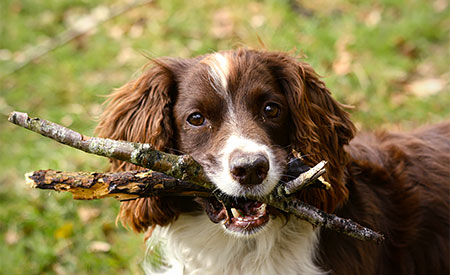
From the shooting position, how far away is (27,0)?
9250 mm

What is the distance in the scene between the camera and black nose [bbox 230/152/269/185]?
3004mm

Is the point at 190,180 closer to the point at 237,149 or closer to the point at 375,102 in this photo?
the point at 237,149

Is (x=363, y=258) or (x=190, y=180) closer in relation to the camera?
(x=190, y=180)

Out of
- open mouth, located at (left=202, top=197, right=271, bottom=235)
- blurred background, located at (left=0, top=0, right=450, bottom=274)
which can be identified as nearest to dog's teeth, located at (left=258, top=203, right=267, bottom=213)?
open mouth, located at (left=202, top=197, right=271, bottom=235)

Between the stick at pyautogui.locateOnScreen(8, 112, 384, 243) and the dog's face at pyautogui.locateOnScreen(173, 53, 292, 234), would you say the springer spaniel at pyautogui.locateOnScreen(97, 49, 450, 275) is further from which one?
the stick at pyautogui.locateOnScreen(8, 112, 384, 243)

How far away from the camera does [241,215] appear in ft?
11.0

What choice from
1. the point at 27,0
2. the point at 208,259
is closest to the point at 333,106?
the point at 208,259

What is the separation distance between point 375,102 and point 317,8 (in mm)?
2124

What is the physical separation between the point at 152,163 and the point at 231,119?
80 cm

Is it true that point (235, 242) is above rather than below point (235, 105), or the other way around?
below

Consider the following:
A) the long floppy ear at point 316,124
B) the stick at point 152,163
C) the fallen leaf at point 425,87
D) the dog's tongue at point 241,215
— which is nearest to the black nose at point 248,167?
the stick at point 152,163

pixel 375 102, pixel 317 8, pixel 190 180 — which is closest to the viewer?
pixel 190 180

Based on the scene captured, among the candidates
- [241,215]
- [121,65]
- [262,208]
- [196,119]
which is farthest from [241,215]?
[121,65]

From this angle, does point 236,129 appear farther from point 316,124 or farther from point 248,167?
point 316,124
